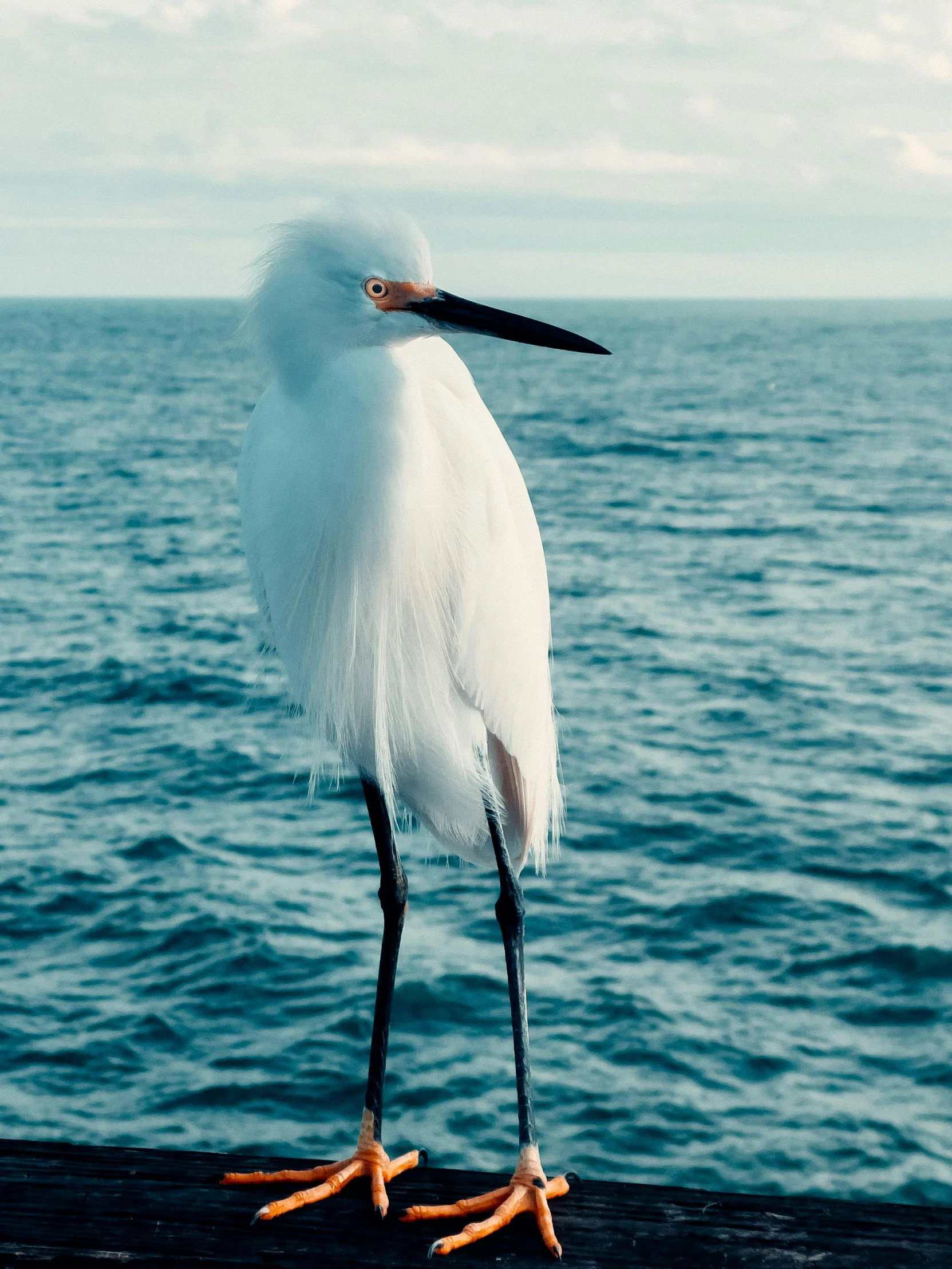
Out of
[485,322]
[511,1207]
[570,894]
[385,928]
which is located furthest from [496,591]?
[570,894]

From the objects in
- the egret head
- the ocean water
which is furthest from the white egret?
the ocean water

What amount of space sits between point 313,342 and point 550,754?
122cm

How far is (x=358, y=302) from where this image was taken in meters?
2.43

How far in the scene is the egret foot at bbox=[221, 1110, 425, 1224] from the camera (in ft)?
7.96

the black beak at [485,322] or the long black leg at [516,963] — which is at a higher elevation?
the black beak at [485,322]

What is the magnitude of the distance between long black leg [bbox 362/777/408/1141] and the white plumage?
51 mm

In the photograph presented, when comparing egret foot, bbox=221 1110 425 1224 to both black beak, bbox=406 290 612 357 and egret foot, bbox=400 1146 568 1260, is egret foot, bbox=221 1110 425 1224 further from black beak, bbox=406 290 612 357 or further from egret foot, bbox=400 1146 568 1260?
black beak, bbox=406 290 612 357

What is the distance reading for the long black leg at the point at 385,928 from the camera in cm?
285

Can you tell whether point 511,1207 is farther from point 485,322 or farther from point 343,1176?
point 485,322

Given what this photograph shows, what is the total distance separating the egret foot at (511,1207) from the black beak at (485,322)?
155 centimetres

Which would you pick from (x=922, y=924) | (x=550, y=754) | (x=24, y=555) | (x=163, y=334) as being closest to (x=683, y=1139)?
(x=922, y=924)

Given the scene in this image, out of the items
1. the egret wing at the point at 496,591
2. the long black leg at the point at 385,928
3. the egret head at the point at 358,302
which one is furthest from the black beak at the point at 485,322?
the long black leg at the point at 385,928

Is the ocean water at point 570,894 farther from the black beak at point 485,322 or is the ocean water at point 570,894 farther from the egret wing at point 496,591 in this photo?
the black beak at point 485,322

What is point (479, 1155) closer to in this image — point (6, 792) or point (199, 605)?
point (6, 792)
